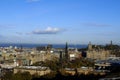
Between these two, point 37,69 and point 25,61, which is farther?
point 25,61

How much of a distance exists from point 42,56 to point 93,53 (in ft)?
39.8

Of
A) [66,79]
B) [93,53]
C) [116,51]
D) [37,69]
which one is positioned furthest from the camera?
[116,51]

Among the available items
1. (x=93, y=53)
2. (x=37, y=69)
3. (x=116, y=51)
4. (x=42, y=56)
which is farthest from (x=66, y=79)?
(x=116, y=51)

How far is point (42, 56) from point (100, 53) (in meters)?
13.7

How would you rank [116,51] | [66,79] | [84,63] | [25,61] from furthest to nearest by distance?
[116,51] < [25,61] < [84,63] < [66,79]

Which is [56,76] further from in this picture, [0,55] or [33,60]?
[0,55]

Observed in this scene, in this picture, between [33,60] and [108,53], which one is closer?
[33,60]

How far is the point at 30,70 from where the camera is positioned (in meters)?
42.0

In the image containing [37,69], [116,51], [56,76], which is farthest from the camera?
[116,51]

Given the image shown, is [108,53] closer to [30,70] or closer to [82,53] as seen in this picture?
[82,53]

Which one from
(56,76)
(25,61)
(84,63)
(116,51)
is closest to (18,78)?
(56,76)

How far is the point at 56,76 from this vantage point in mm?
35031

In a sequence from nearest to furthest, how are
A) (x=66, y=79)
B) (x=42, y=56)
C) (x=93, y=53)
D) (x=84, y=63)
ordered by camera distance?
→ (x=66, y=79)
(x=84, y=63)
(x=42, y=56)
(x=93, y=53)

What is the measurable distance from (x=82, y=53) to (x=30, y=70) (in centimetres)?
3226
